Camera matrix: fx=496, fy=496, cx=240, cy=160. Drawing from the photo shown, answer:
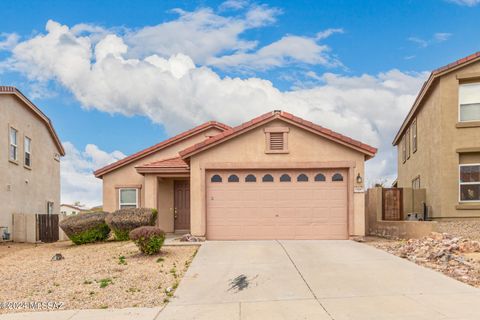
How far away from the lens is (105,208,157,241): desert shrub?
17.8 metres

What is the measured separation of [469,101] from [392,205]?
496 centimetres

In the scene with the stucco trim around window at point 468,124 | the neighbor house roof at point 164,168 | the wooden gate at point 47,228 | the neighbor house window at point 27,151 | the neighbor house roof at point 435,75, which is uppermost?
the neighbor house roof at point 435,75

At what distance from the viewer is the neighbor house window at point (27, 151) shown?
2461 cm

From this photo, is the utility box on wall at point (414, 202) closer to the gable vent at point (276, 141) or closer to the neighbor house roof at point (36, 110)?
the gable vent at point (276, 141)

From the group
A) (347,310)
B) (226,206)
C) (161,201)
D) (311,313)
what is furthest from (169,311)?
(161,201)

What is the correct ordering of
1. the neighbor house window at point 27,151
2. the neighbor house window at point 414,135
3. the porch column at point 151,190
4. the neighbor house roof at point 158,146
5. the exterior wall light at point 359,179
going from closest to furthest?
the exterior wall light at point 359,179 < the porch column at point 151,190 < the neighbor house roof at point 158,146 < the neighbor house window at point 414,135 < the neighbor house window at point 27,151

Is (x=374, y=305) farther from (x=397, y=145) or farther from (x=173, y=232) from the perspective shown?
(x=397, y=145)

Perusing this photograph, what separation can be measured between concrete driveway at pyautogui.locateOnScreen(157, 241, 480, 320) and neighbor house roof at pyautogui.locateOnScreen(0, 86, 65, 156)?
1315 centimetres

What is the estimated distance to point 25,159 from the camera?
24.7 meters

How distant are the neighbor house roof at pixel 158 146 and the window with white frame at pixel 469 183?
32.5ft

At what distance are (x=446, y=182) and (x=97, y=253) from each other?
1261 cm

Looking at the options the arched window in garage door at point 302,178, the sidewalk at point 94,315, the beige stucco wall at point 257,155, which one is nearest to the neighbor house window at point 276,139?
the beige stucco wall at point 257,155

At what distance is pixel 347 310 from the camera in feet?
26.5

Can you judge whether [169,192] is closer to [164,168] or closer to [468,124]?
[164,168]
